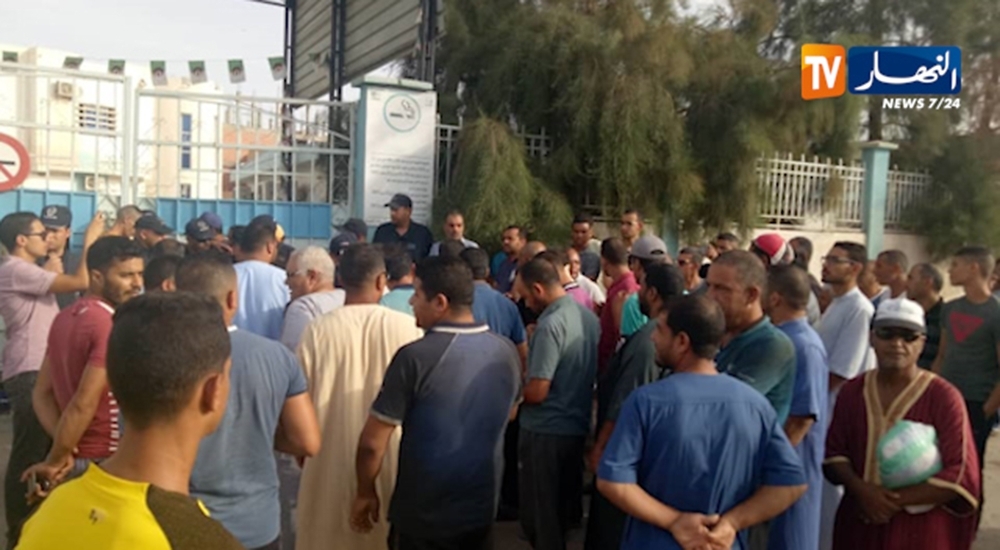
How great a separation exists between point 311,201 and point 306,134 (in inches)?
80.4

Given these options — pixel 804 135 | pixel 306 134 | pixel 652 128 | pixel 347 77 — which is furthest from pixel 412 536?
pixel 347 77

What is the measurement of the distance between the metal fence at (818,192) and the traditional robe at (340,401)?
7.27m

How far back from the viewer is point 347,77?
38.7ft

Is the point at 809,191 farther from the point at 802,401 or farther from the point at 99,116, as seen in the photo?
the point at 99,116

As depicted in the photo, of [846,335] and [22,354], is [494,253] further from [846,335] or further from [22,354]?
[22,354]

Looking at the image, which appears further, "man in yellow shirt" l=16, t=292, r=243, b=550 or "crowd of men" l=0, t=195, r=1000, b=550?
"crowd of men" l=0, t=195, r=1000, b=550

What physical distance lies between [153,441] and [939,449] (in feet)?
8.45

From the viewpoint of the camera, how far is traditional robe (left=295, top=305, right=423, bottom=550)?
344 cm

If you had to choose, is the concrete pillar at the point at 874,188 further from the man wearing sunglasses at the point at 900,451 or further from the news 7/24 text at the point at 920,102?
the man wearing sunglasses at the point at 900,451

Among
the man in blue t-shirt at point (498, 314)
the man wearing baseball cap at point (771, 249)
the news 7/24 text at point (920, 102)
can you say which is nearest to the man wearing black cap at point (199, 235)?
the man in blue t-shirt at point (498, 314)

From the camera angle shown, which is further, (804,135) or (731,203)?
(804,135)

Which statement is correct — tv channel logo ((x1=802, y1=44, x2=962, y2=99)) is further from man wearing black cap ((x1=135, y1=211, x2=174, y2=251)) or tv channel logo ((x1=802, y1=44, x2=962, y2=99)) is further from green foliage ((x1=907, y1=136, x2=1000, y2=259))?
man wearing black cap ((x1=135, y1=211, x2=174, y2=251))

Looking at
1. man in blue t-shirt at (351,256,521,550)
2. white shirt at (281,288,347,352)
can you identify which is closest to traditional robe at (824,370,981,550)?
man in blue t-shirt at (351,256,521,550)

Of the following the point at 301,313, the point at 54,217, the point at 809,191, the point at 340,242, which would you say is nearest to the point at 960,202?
the point at 809,191
